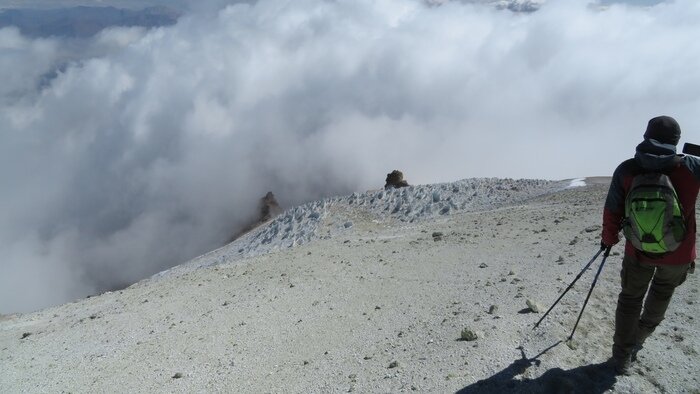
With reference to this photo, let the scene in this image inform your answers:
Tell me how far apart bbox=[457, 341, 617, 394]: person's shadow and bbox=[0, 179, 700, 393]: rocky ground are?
2 centimetres

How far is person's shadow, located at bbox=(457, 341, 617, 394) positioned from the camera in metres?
6.28

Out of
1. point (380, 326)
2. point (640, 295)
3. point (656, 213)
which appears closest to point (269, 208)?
point (380, 326)

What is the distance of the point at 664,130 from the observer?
5.68 m

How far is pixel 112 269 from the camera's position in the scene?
15512cm

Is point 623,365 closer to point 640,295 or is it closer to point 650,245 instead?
point 640,295

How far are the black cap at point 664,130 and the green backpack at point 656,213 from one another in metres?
0.41

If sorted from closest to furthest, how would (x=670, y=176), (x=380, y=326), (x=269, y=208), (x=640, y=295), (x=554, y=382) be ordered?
1. (x=670, y=176)
2. (x=640, y=295)
3. (x=554, y=382)
4. (x=380, y=326)
5. (x=269, y=208)

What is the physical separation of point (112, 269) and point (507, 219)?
157905mm

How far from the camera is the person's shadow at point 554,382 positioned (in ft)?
20.6

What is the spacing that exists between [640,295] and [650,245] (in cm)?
85

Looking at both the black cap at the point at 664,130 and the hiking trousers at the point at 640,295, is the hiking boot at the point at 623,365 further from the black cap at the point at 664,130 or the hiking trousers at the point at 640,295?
the black cap at the point at 664,130

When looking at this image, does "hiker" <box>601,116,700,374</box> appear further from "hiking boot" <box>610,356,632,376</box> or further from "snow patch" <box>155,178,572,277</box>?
"snow patch" <box>155,178,572,277</box>

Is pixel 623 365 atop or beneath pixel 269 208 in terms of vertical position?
atop

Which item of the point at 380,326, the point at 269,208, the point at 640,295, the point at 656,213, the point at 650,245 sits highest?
the point at 656,213
